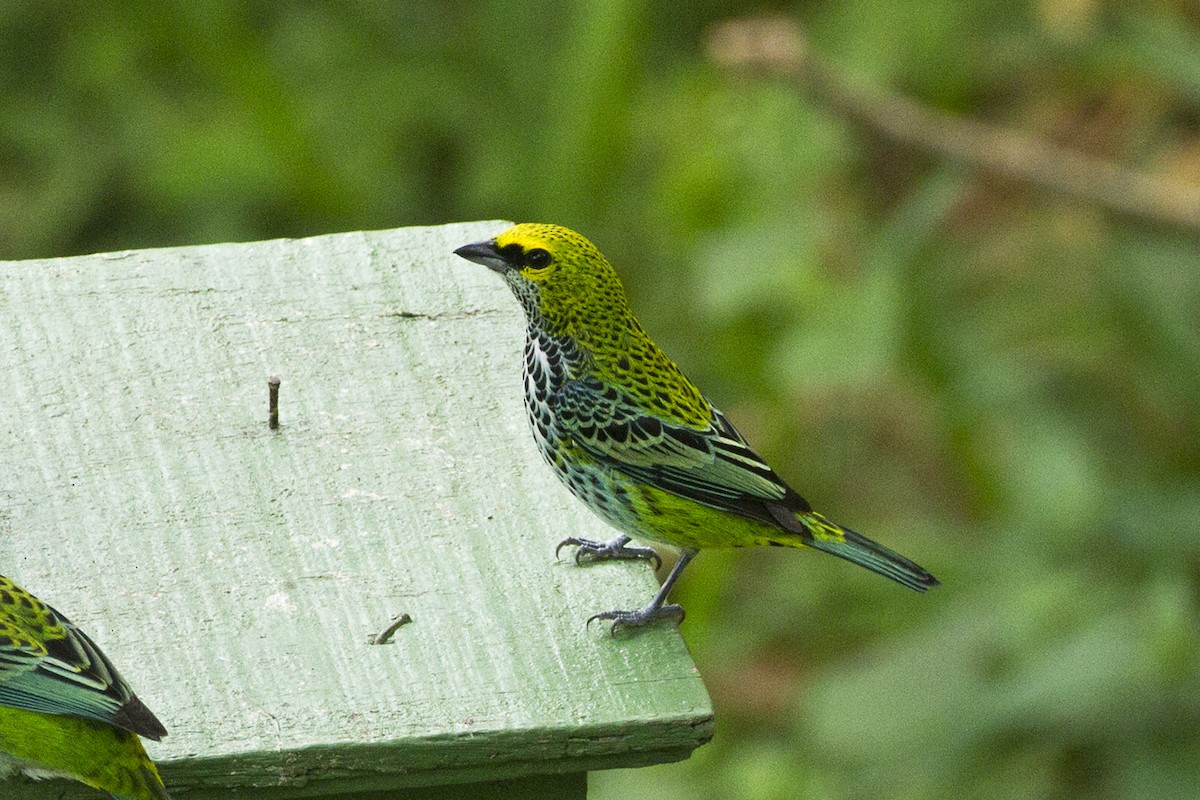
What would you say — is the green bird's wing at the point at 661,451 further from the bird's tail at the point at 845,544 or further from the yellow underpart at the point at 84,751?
the yellow underpart at the point at 84,751

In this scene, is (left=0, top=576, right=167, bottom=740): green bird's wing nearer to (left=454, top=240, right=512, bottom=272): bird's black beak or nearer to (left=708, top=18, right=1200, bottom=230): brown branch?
(left=454, top=240, right=512, bottom=272): bird's black beak

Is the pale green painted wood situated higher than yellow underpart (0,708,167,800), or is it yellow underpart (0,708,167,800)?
the pale green painted wood

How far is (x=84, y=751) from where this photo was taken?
3.23 m

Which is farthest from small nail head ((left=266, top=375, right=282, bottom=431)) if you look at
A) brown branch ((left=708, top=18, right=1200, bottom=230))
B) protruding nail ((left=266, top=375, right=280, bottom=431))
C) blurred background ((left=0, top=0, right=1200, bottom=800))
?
brown branch ((left=708, top=18, right=1200, bottom=230))

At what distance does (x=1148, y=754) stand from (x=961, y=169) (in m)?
2.16

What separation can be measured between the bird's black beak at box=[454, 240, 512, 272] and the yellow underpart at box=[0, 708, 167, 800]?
1187mm

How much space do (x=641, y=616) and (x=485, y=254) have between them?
822 mm

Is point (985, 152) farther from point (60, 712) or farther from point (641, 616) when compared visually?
point (60, 712)

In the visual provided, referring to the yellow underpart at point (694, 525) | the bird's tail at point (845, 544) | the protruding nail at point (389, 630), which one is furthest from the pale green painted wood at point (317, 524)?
the bird's tail at point (845, 544)

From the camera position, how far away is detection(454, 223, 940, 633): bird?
150 inches

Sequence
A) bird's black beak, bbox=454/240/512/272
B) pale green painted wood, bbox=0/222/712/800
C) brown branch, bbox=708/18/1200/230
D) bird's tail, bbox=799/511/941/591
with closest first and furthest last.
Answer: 1. pale green painted wood, bbox=0/222/712/800
2. bird's black beak, bbox=454/240/512/272
3. bird's tail, bbox=799/511/941/591
4. brown branch, bbox=708/18/1200/230

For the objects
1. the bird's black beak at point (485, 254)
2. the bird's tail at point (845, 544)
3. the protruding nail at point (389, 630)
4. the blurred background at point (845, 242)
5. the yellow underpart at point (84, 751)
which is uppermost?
the bird's black beak at point (485, 254)

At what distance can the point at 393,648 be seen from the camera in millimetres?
3496

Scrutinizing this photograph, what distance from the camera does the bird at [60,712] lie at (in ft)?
10.4
